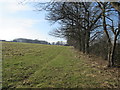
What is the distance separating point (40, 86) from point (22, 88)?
69 centimetres

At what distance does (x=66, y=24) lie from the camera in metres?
19.3

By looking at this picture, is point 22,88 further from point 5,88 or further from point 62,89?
point 62,89

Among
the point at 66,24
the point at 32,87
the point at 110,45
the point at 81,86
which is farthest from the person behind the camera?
the point at 66,24

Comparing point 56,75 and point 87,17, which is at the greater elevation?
point 87,17

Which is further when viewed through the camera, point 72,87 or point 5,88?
point 72,87

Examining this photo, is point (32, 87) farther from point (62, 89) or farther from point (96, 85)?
point (96, 85)

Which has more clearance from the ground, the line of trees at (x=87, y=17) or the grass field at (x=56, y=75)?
the line of trees at (x=87, y=17)

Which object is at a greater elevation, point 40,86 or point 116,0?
point 116,0

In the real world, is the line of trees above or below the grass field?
above

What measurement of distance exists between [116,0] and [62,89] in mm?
4754

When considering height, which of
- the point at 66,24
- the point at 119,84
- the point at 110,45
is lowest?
the point at 119,84

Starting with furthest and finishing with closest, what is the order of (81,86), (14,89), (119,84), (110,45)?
(110,45) < (119,84) < (81,86) < (14,89)

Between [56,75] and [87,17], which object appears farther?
[87,17]

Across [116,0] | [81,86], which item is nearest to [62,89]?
[81,86]
